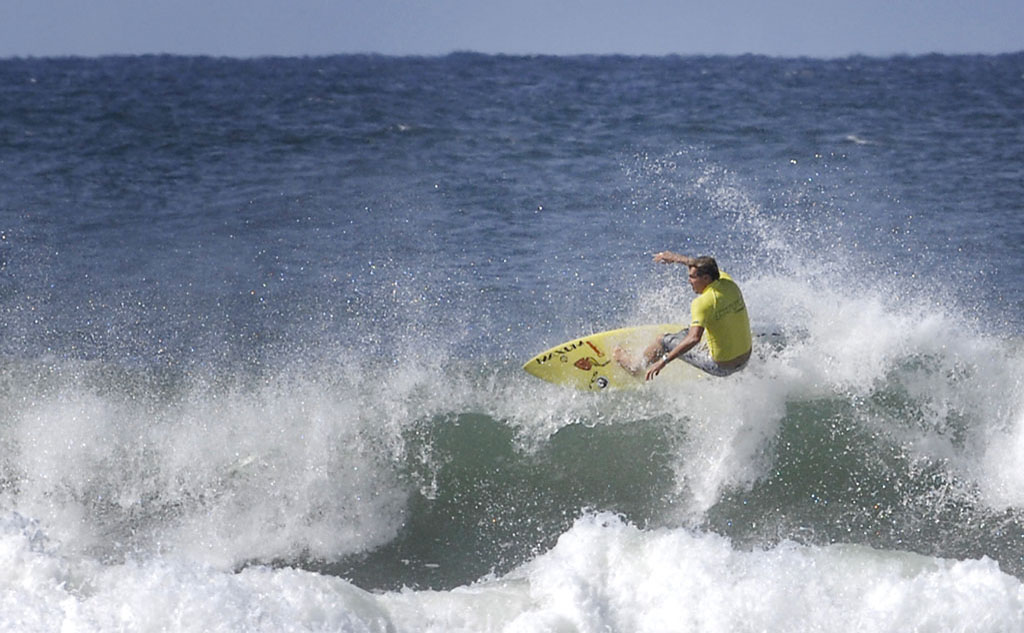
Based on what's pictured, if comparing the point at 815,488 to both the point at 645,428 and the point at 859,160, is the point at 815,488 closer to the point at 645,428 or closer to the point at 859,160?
the point at 645,428

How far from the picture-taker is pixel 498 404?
32.8 ft

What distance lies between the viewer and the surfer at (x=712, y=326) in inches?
344

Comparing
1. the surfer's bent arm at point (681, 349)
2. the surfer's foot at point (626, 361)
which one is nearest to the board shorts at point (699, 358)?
the surfer's bent arm at point (681, 349)

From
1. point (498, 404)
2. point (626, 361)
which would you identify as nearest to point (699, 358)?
point (626, 361)

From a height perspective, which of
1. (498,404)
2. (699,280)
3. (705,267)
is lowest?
(498,404)

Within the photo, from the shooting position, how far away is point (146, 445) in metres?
9.27

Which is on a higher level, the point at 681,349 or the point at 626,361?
the point at 681,349

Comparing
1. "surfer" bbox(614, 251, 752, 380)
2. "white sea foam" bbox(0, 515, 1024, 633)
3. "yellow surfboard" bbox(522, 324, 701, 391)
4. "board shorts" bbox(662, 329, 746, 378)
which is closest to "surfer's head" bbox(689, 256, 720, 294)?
"surfer" bbox(614, 251, 752, 380)

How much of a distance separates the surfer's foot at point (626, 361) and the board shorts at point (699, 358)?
321 millimetres

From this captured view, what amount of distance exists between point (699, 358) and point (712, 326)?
1.59 feet

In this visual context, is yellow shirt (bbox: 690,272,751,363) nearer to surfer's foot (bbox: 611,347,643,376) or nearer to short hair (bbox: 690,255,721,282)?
short hair (bbox: 690,255,721,282)

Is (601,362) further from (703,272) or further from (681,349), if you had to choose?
(703,272)

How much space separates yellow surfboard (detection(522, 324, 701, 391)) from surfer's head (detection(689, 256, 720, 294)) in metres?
0.89

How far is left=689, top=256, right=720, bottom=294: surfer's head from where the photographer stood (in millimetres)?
8711
